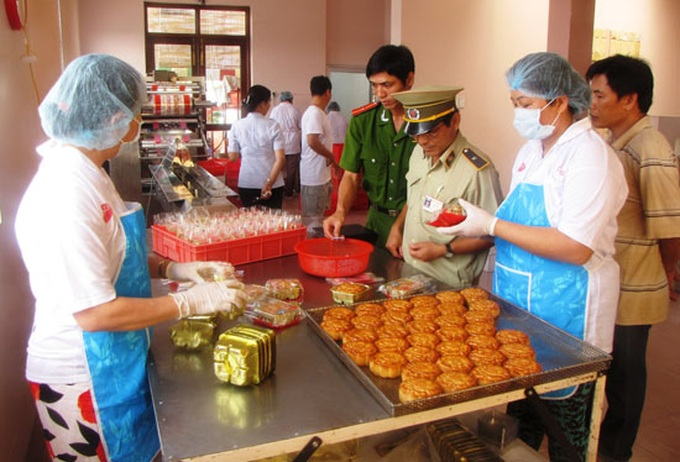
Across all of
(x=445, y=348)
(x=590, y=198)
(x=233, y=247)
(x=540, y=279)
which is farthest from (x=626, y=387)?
(x=233, y=247)

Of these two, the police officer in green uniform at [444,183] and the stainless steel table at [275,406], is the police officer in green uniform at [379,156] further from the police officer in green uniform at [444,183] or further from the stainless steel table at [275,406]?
the stainless steel table at [275,406]

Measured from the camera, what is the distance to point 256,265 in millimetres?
2625

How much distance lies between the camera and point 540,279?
198 centimetres

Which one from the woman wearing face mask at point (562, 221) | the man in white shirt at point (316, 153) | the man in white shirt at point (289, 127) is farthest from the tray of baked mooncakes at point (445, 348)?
the man in white shirt at point (289, 127)

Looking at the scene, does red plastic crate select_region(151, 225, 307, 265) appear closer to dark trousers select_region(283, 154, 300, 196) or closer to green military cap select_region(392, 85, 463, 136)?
green military cap select_region(392, 85, 463, 136)

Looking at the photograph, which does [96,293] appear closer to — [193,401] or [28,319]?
[193,401]

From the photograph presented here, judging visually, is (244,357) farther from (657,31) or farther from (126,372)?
(657,31)

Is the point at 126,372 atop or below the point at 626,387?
atop

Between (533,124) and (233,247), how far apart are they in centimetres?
138

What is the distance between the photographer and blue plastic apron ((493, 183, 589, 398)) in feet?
6.33

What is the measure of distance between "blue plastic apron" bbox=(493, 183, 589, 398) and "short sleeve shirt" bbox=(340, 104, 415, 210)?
101 cm

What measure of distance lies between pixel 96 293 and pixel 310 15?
33.2 ft

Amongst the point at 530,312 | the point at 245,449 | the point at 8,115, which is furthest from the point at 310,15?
the point at 245,449

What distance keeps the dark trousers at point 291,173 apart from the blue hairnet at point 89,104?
750 cm
